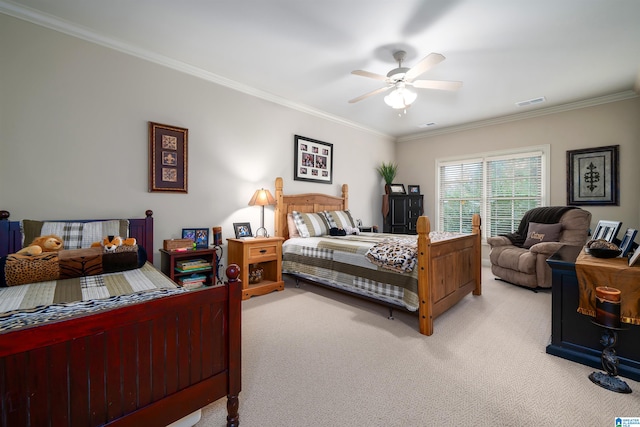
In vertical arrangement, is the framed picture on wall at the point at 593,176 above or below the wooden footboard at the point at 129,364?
above

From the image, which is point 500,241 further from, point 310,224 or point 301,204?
point 301,204

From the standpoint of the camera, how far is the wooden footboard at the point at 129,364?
939mm

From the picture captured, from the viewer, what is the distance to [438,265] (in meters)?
2.68

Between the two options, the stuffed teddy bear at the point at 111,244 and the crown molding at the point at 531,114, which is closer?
the stuffed teddy bear at the point at 111,244

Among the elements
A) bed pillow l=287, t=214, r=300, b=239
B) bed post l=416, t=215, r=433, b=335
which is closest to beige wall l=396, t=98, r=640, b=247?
bed pillow l=287, t=214, r=300, b=239

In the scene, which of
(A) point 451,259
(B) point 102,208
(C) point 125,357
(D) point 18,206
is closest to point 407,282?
(A) point 451,259

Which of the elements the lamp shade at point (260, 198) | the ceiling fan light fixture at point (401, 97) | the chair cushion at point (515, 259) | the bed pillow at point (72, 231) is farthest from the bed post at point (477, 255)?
the bed pillow at point (72, 231)

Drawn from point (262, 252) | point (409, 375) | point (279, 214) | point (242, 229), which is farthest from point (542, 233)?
point (242, 229)

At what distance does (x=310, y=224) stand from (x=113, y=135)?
2549 millimetres

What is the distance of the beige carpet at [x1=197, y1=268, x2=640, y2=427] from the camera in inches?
61.3

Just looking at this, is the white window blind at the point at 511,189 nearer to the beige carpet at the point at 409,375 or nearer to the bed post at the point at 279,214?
the beige carpet at the point at 409,375

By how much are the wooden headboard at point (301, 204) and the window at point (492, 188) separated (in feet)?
7.47

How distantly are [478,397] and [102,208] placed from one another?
3489mm

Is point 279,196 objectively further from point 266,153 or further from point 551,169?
point 551,169
